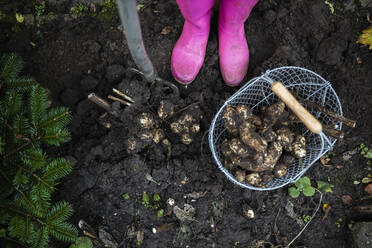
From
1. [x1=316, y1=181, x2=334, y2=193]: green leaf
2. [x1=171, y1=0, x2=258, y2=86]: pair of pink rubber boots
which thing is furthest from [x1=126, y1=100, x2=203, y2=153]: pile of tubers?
[x1=316, y1=181, x2=334, y2=193]: green leaf

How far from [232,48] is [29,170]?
4.88 ft

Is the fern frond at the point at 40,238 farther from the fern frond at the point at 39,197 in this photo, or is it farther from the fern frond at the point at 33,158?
the fern frond at the point at 33,158

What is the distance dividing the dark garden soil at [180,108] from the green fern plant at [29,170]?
20.6 inches

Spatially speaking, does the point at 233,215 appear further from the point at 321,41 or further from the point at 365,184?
the point at 321,41

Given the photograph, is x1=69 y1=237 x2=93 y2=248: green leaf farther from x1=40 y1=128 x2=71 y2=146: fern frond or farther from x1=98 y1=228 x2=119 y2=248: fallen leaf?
x1=40 y1=128 x2=71 y2=146: fern frond

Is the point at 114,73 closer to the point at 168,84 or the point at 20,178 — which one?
the point at 168,84

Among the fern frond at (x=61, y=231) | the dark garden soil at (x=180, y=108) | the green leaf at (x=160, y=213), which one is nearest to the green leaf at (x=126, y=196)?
the dark garden soil at (x=180, y=108)

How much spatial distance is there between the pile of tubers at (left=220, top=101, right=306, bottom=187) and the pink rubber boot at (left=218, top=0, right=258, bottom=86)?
0.34 metres

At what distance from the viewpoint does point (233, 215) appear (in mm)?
2088

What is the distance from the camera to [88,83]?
2.10 meters

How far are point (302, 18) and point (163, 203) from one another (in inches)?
67.4

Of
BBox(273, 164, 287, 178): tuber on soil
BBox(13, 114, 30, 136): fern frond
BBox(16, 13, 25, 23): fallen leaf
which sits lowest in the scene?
BBox(273, 164, 287, 178): tuber on soil

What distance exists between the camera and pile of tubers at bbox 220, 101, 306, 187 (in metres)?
1.80

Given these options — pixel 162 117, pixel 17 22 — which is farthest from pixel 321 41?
pixel 17 22
